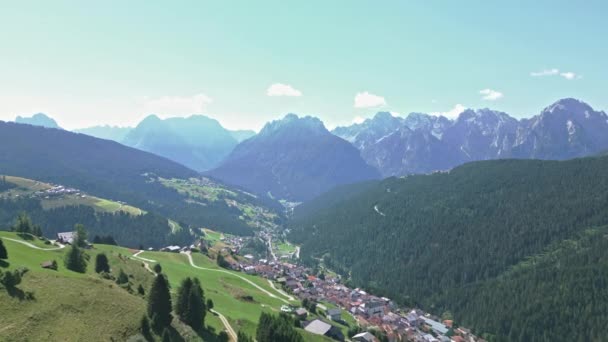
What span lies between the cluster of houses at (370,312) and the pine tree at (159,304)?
4673 centimetres

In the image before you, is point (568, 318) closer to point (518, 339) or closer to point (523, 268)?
point (518, 339)

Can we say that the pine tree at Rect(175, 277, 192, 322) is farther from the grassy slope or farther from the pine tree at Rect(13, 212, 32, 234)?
the pine tree at Rect(13, 212, 32, 234)

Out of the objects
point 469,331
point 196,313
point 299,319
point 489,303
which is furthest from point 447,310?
point 196,313

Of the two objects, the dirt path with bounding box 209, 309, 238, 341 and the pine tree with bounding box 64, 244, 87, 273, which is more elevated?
the pine tree with bounding box 64, 244, 87, 273

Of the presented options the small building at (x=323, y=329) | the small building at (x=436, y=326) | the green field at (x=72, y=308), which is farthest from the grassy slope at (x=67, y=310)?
the small building at (x=436, y=326)

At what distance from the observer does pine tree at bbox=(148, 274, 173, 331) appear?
55.2 metres

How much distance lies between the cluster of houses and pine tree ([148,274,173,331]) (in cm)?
4673

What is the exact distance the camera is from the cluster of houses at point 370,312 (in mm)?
120606

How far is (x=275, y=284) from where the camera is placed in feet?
463

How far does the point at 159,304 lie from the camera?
55812 millimetres

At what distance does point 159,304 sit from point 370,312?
97022 millimetres

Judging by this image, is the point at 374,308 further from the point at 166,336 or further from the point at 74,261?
the point at 166,336

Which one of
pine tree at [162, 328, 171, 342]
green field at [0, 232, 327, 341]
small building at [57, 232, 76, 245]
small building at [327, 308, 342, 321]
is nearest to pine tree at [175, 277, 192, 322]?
green field at [0, 232, 327, 341]

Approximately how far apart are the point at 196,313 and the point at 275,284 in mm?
81207
